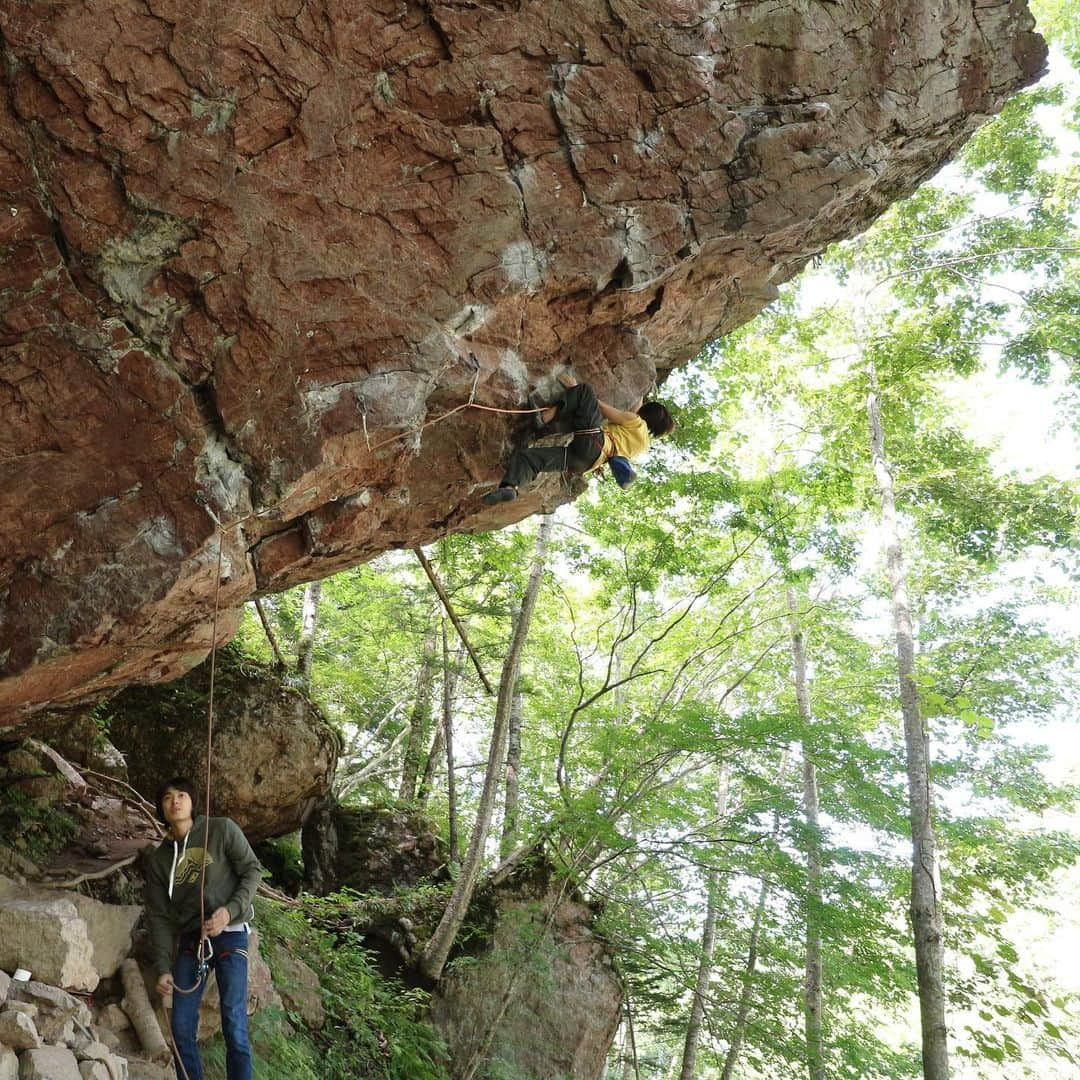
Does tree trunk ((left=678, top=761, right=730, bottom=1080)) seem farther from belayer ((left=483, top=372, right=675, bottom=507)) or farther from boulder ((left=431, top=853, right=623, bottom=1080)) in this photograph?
belayer ((left=483, top=372, right=675, bottom=507))

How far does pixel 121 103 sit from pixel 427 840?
864 cm

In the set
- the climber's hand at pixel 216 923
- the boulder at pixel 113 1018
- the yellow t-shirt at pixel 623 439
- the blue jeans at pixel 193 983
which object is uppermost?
the yellow t-shirt at pixel 623 439

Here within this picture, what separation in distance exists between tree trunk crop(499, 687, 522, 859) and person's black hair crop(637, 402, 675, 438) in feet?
14.3

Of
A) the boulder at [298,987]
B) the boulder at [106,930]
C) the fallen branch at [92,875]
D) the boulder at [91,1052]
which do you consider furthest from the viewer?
the boulder at [298,987]

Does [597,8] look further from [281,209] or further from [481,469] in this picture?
[481,469]

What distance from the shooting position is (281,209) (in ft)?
15.5

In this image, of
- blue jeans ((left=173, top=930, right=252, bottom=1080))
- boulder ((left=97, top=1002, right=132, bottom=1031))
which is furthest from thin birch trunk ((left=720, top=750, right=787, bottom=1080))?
boulder ((left=97, top=1002, right=132, bottom=1031))

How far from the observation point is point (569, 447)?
6117mm

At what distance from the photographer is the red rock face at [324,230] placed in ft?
14.4

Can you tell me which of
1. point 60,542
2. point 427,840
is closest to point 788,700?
point 427,840

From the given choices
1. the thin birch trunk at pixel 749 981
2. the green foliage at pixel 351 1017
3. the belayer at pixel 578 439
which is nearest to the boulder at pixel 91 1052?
the green foliage at pixel 351 1017

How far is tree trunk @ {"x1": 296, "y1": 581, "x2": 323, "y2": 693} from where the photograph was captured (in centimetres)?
990

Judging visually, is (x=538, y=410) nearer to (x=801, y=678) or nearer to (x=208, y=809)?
(x=208, y=809)

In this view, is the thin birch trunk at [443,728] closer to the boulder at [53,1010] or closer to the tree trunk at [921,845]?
the tree trunk at [921,845]
